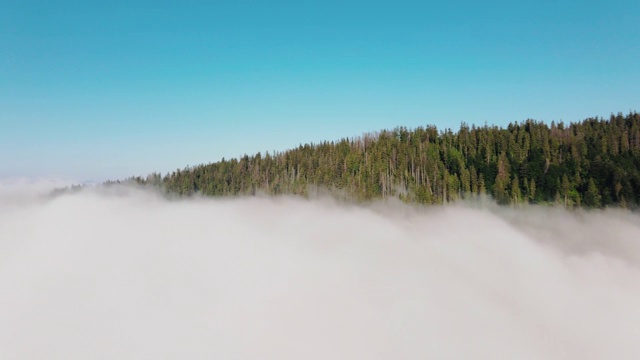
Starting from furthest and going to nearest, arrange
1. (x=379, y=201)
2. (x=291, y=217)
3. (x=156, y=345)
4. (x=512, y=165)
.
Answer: (x=291, y=217) < (x=379, y=201) < (x=512, y=165) < (x=156, y=345)

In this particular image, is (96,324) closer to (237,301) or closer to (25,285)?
(237,301)

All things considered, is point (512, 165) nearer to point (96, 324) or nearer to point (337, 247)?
point (337, 247)

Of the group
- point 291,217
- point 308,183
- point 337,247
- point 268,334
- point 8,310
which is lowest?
point 8,310

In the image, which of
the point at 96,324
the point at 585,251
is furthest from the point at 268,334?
the point at 585,251

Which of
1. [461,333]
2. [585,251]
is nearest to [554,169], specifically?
[585,251]

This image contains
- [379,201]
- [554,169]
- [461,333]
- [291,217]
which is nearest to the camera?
[461,333]

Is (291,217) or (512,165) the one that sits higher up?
(512,165)

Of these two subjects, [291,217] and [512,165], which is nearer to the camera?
[512,165]
